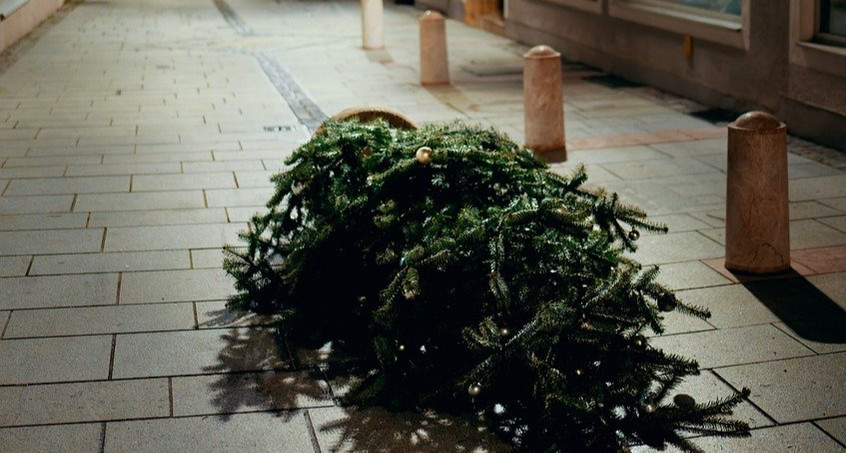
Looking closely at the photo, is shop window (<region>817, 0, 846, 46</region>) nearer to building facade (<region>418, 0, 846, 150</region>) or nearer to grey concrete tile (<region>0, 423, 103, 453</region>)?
building facade (<region>418, 0, 846, 150</region>)

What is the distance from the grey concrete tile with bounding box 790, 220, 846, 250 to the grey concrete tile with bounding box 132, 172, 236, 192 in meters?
4.24

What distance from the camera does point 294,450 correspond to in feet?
14.3

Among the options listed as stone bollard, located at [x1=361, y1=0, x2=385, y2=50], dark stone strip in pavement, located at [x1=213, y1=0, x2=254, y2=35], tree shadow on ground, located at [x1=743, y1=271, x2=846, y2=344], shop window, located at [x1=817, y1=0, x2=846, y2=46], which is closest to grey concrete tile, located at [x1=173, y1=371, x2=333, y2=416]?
tree shadow on ground, located at [x1=743, y1=271, x2=846, y2=344]

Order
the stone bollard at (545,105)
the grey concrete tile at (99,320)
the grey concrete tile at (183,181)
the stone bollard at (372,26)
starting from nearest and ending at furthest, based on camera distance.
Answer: the grey concrete tile at (99,320) → the grey concrete tile at (183,181) → the stone bollard at (545,105) → the stone bollard at (372,26)

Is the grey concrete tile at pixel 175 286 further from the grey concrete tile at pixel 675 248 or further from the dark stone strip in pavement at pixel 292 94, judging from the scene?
the dark stone strip in pavement at pixel 292 94

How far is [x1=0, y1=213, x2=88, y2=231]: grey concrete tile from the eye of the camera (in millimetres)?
7688

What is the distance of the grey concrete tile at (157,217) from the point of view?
25.7 ft

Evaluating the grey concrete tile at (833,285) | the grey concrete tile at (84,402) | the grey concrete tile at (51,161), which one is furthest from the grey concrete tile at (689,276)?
the grey concrete tile at (51,161)

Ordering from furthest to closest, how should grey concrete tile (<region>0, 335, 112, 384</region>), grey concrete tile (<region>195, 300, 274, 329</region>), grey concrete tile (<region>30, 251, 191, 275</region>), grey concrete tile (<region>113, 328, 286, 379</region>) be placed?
grey concrete tile (<region>30, 251, 191, 275</region>), grey concrete tile (<region>195, 300, 274, 329</region>), grey concrete tile (<region>113, 328, 286, 379</region>), grey concrete tile (<region>0, 335, 112, 384</region>)

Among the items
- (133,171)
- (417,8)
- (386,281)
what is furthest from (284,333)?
(417,8)

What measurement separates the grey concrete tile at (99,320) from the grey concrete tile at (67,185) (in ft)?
9.68

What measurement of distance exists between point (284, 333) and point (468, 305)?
123 centimetres

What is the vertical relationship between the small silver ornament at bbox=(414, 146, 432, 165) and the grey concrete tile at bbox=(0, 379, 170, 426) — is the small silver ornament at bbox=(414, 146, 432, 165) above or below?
above

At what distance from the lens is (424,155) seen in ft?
17.6
